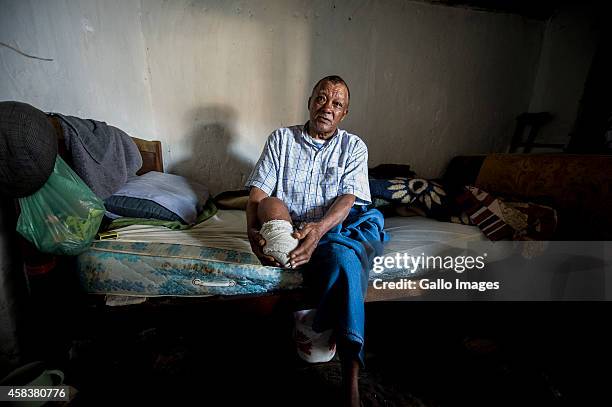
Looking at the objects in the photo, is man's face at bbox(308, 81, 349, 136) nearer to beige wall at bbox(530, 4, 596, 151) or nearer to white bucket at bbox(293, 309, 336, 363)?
white bucket at bbox(293, 309, 336, 363)

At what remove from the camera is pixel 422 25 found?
197 cm

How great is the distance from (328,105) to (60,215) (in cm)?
106

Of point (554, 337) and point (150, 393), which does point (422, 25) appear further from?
point (150, 393)

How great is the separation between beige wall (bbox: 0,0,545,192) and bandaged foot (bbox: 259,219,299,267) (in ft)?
3.91

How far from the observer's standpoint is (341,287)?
0.82 metres

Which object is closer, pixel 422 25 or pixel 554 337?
pixel 554 337

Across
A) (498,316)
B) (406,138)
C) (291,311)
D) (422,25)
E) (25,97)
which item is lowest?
(498,316)

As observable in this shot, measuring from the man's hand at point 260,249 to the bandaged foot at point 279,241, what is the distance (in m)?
0.03

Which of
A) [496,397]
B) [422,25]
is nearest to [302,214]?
[496,397]

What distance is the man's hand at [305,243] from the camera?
817 millimetres

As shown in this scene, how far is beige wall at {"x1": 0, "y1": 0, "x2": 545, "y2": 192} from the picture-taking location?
4.04 ft

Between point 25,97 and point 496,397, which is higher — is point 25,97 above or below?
above

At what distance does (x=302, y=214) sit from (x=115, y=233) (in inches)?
30.2

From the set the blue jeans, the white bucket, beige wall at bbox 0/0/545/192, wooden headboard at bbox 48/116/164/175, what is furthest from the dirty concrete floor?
beige wall at bbox 0/0/545/192
